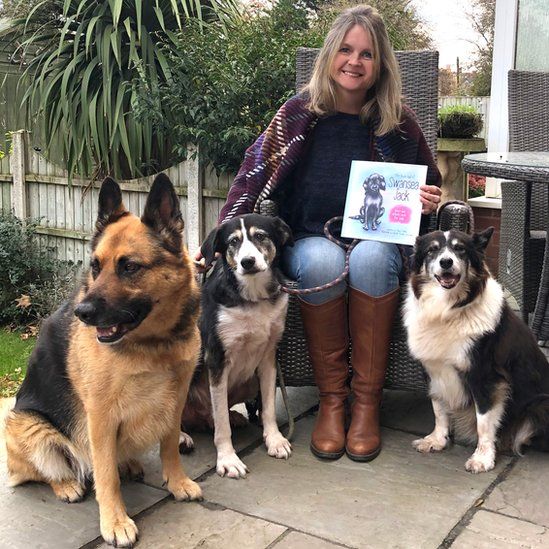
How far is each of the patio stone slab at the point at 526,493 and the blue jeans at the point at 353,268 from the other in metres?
0.82

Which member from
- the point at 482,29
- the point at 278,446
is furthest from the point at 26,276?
the point at 482,29

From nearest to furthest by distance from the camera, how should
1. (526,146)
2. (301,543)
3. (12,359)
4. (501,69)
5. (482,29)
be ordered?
(301,543) < (526,146) < (12,359) < (501,69) < (482,29)

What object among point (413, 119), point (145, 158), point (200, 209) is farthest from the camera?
point (145, 158)

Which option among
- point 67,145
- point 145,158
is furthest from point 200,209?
point 67,145

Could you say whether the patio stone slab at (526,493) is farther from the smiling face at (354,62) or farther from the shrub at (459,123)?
the shrub at (459,123)

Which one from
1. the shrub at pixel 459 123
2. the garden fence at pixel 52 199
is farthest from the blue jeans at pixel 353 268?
the shrub at pixel 459 123

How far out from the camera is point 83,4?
555 cm

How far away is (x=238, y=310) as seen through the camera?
2.49 m

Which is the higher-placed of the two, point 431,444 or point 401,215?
point 401,215

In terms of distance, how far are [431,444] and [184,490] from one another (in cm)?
100

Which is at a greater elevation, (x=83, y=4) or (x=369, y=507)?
(x=83, y=4)

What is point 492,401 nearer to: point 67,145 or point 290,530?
point 290,530

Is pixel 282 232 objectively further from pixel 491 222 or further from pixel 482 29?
pixel 482 29

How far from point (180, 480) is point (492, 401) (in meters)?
1.17
